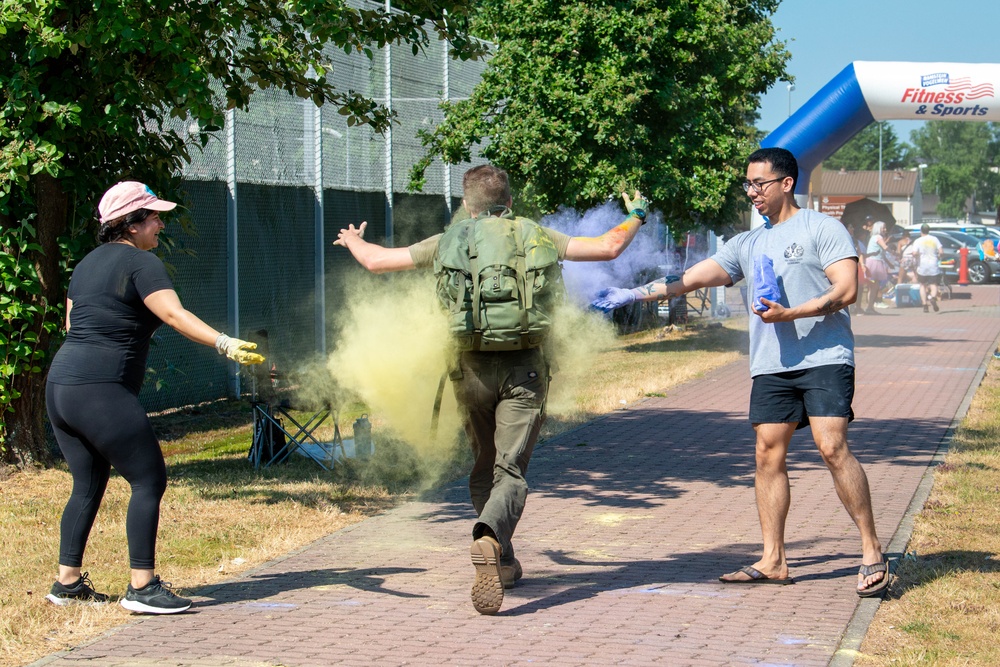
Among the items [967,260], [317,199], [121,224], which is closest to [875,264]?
[967,260]

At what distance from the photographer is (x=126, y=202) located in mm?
5367

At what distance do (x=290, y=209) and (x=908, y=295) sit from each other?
1930 cm

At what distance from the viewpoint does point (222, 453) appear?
1030 cm

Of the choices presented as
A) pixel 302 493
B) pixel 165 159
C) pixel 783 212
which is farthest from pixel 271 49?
pixel 783 212

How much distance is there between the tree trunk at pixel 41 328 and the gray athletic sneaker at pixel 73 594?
3566 mm

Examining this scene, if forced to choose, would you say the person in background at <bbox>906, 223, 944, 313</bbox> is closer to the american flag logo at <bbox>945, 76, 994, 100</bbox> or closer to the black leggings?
the american flag logo at <bbox>945, 76, 994, 100</bbox>

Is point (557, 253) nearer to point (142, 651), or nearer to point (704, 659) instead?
point (704, 659)

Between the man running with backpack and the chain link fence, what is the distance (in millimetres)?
6508

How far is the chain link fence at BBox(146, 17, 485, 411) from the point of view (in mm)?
13594

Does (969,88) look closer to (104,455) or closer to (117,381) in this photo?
(117,381)

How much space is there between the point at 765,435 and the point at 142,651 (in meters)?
3.03

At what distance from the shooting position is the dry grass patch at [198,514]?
5.42 meters

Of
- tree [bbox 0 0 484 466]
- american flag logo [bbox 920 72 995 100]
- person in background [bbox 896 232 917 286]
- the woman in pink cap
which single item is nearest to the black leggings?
the woman in pink cap

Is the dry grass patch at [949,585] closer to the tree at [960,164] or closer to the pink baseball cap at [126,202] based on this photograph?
the pink baseball cap at [126,202]
